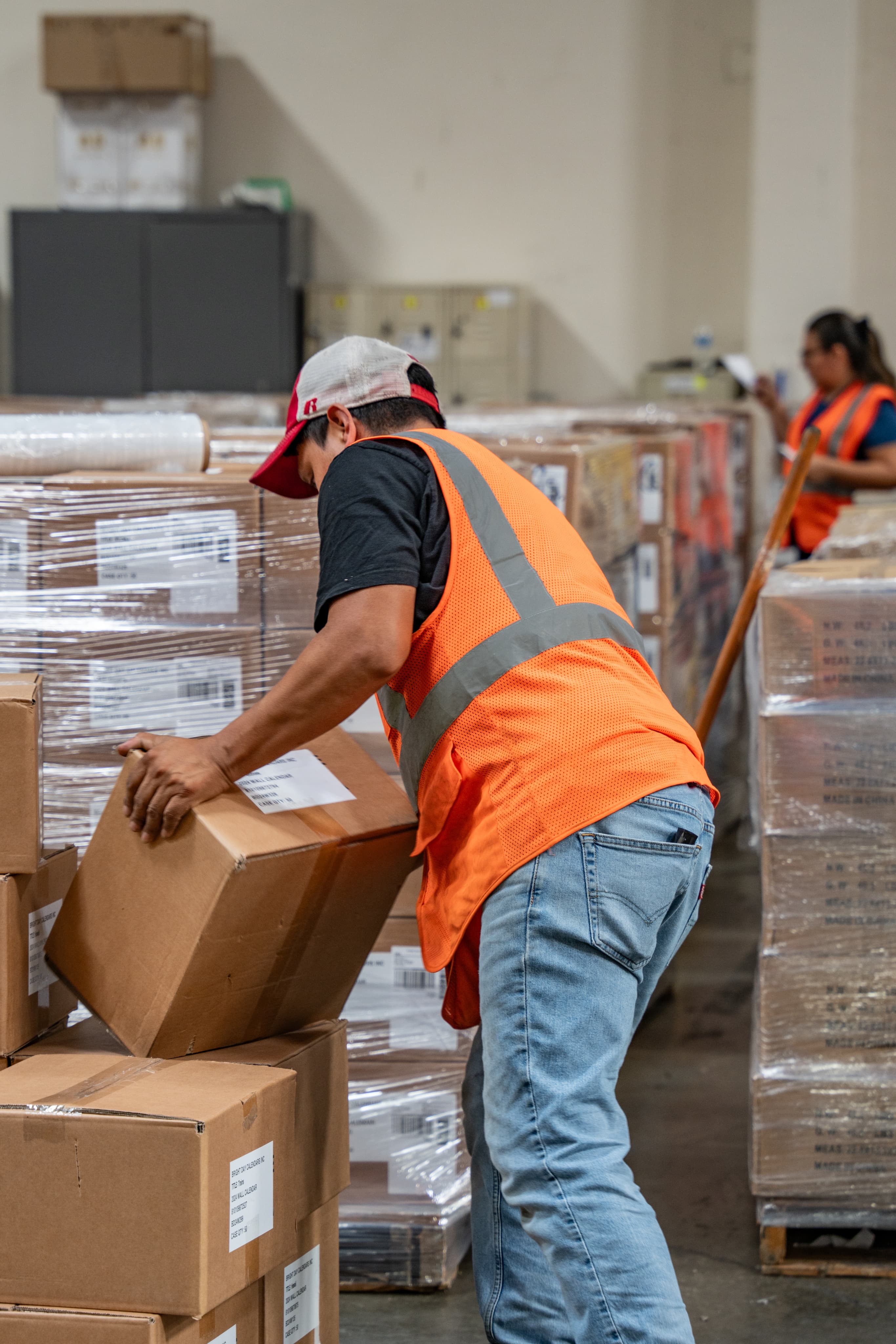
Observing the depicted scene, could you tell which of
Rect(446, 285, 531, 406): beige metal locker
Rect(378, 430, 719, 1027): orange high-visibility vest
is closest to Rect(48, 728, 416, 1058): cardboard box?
Rect(378, 430, 719, 1027): orange high-visibility vest

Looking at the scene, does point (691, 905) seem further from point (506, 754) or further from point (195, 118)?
point (195, 118)

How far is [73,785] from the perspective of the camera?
2.49 meters

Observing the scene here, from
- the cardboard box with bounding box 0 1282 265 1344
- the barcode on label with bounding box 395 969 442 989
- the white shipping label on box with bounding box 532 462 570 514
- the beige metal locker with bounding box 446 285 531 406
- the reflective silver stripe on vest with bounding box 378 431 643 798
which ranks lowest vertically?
the cardboard box with bounding box 0 1282 265 1344

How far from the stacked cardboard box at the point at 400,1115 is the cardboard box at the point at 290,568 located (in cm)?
55

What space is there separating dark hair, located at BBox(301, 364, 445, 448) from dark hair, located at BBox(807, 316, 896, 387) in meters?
3.73

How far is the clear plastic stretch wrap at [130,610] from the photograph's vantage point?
246 centimetres

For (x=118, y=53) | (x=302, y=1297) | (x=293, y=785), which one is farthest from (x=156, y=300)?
(x=302, y=1297)

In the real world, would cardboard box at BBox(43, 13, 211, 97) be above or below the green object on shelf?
above

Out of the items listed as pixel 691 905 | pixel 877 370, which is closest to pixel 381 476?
pixel 691 905

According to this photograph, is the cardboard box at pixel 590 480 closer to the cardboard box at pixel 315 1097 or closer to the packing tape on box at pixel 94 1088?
the cardboard box at pixel 315 1097

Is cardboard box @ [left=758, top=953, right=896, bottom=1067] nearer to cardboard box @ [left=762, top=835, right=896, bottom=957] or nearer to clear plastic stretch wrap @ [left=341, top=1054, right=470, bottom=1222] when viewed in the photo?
cardboard box @ [left=762, top=835, right=896, bottom=957]

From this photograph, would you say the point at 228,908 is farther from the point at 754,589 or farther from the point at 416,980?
the point at 754,589

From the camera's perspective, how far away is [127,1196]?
5.51 ft

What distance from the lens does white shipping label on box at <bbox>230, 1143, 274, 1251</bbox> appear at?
175cm
